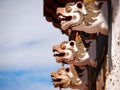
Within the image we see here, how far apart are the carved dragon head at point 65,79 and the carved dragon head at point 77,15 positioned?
130 centimetres

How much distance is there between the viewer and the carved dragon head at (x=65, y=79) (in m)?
10.2

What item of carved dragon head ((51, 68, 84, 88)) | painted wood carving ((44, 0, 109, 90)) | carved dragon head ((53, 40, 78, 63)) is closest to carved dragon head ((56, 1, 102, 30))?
painted wood carving ((44, 0, 109, 90))

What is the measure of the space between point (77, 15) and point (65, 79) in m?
1.72

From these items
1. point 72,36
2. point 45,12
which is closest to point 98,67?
point 72,36

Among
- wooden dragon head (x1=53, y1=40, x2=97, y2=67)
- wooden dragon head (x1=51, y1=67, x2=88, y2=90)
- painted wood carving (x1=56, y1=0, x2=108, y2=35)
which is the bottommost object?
wooden dragon head (x1=51, y1=67, x2=88, y2=90)

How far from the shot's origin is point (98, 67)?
10.5 meters

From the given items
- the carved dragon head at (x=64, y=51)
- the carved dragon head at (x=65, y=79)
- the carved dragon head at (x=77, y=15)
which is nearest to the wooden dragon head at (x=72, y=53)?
the carved dragon head at (x=64, y=51)

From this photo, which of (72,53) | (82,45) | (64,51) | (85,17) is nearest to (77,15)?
(85,17)

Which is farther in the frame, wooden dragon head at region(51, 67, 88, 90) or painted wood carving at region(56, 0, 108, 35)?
wooden dragon head at region(51, 67, 88, 90)

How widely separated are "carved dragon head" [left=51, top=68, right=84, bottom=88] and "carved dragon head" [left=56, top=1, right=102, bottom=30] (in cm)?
130

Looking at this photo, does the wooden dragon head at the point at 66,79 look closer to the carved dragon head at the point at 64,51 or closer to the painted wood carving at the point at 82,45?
the painted wood carving at the point at 82,45

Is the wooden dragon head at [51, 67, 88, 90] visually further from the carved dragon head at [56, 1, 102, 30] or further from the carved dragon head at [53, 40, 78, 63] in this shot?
the carved dragon head at [56, 1, 102, 30]

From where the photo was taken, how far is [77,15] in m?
9.08

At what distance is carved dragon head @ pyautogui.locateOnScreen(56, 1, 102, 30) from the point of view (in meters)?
9.07
